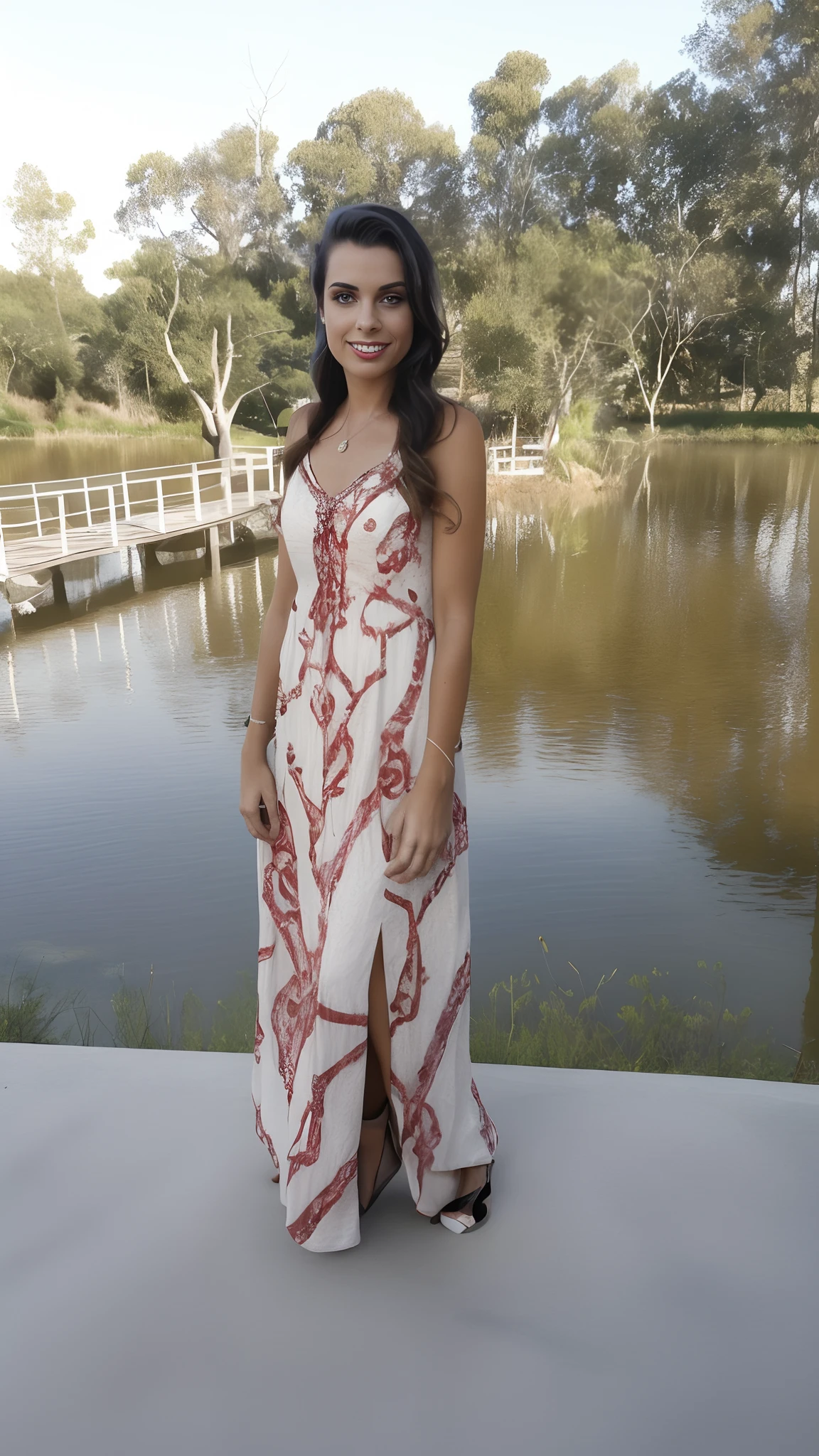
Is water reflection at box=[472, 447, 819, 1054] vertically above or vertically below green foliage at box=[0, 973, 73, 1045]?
above

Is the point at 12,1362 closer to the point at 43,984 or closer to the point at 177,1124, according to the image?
the point at 177,1124

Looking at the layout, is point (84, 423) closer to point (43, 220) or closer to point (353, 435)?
point (43, 220)

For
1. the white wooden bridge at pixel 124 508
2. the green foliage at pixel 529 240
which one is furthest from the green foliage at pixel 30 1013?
the green foliage at pixel 529 240

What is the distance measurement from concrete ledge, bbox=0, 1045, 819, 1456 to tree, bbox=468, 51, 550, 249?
2.18 metres

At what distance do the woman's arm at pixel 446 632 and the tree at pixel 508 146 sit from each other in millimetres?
1827

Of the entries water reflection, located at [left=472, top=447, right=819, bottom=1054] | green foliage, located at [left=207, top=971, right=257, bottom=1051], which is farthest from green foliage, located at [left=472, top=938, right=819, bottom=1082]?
green foliage, located at [left=207, top=971, right=257, bottom=1051]

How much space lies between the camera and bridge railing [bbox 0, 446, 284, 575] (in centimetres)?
295

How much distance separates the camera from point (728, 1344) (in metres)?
1.21

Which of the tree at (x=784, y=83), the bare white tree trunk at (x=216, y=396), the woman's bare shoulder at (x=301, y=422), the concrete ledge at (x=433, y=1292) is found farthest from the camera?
the bare white tree trunk at (x=216, y=396)

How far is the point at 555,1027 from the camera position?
269 cm

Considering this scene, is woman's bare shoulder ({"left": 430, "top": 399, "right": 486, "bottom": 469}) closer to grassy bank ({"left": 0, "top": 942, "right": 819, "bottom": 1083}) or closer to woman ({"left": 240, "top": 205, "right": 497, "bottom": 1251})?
woman ({"left": 240, "top": 205, "right": 497, "bottom": 1251})

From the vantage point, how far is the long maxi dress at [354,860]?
3.92ft

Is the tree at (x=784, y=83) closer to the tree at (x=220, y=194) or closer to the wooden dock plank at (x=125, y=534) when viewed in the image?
→ the tree at (x=220, y=194)

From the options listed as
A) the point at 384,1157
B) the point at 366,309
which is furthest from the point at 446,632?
the point at 384,1157
